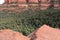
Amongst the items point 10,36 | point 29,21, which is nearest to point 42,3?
point 29,21

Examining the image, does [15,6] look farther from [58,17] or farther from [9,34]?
[9,34]

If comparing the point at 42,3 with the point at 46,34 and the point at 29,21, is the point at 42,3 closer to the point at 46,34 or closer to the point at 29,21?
the point at 29,21

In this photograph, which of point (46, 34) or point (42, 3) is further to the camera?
point (42, 3)

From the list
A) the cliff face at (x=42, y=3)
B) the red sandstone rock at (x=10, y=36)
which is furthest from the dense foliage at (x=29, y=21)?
the red sandstone rock at (x=10, y=36)

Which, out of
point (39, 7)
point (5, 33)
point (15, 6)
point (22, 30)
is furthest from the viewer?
point (15, 6)

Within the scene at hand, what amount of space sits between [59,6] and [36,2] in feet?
2.91

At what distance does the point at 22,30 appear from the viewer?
15.9 feet

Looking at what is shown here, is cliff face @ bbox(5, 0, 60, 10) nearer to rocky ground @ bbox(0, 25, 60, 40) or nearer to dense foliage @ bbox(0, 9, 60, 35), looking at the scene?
dense foliage @ bbox(0, 9, 60, 35)

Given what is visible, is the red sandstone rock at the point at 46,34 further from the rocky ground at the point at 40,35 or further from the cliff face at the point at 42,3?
the cliff face at the point at 42,3

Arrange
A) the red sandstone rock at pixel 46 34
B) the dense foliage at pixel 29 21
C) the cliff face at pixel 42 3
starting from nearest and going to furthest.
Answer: the red sandstone rock at pixel 46 34 → the dense foliage at pixel 29 21 → the cliff face at pixel 42 3

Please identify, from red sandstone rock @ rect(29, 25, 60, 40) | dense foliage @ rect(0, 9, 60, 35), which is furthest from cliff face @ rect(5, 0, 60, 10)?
red sandstone rock @ rect(29, 25, 60, 40)

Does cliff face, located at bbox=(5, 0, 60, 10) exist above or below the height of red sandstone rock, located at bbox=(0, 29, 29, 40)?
below

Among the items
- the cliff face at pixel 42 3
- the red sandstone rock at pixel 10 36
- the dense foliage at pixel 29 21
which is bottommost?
the cliff face at pixel 42 3

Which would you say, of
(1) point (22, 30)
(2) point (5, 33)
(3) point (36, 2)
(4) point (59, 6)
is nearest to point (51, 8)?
(4) point (59, 6)
